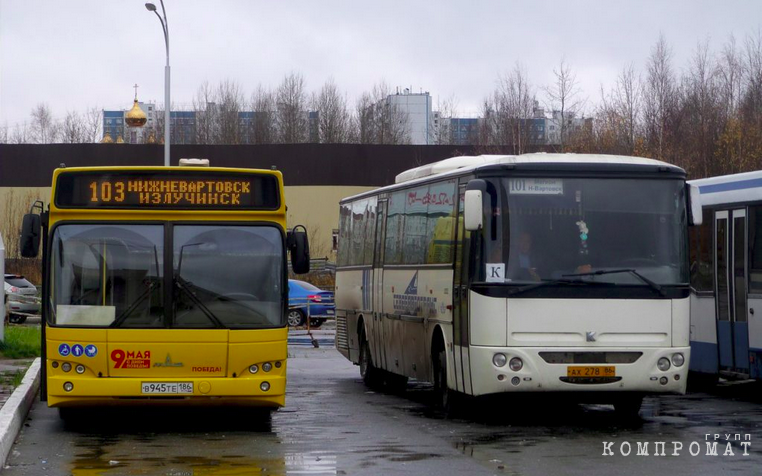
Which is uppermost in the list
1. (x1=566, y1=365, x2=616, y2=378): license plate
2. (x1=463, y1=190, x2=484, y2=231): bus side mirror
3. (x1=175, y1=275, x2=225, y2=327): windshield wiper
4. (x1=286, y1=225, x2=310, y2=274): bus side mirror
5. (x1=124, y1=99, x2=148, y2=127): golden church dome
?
(x1=124, y1=99, x2=148, y2=127): golden church dome

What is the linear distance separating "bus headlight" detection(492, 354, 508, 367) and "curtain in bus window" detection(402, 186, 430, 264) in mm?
2934

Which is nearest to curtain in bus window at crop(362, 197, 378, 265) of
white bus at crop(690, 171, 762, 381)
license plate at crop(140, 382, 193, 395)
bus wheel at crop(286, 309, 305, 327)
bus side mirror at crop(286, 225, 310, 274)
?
white bus at crop(690, 171, 762, 381)

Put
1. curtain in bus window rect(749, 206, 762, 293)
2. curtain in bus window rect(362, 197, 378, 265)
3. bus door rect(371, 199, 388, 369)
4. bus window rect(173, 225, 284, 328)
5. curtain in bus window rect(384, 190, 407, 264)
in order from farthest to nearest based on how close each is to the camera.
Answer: curtain in bus window rect(362, 197, 378, 265), bus door rect(371, 199, 388, 369), curtain in bus window rect(384, 190, 407, 264), curtain in bus window rect(749, 206, 762, 293), bus window rect(173, 225, 284, 328)

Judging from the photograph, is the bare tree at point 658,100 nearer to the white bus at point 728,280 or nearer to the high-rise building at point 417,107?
the white bus at point 728,280

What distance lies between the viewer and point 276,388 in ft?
39.9

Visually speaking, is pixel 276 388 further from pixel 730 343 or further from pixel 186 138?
pixel 186 138

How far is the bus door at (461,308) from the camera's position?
42.6 ft

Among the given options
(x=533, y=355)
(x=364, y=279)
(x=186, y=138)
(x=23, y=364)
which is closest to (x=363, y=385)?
(x=364, y=279)

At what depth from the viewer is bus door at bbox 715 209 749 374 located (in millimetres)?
15328

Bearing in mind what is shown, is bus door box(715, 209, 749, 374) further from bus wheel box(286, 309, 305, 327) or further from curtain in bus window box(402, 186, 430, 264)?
bus wheel box(286, 309, 305, 327)

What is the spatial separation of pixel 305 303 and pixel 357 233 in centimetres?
1783

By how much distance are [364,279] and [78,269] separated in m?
7.07

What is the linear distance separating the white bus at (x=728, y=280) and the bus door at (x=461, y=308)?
13.0ft

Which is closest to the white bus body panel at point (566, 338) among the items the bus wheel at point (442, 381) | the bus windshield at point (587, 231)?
the bus windshield at point (587, 231)
